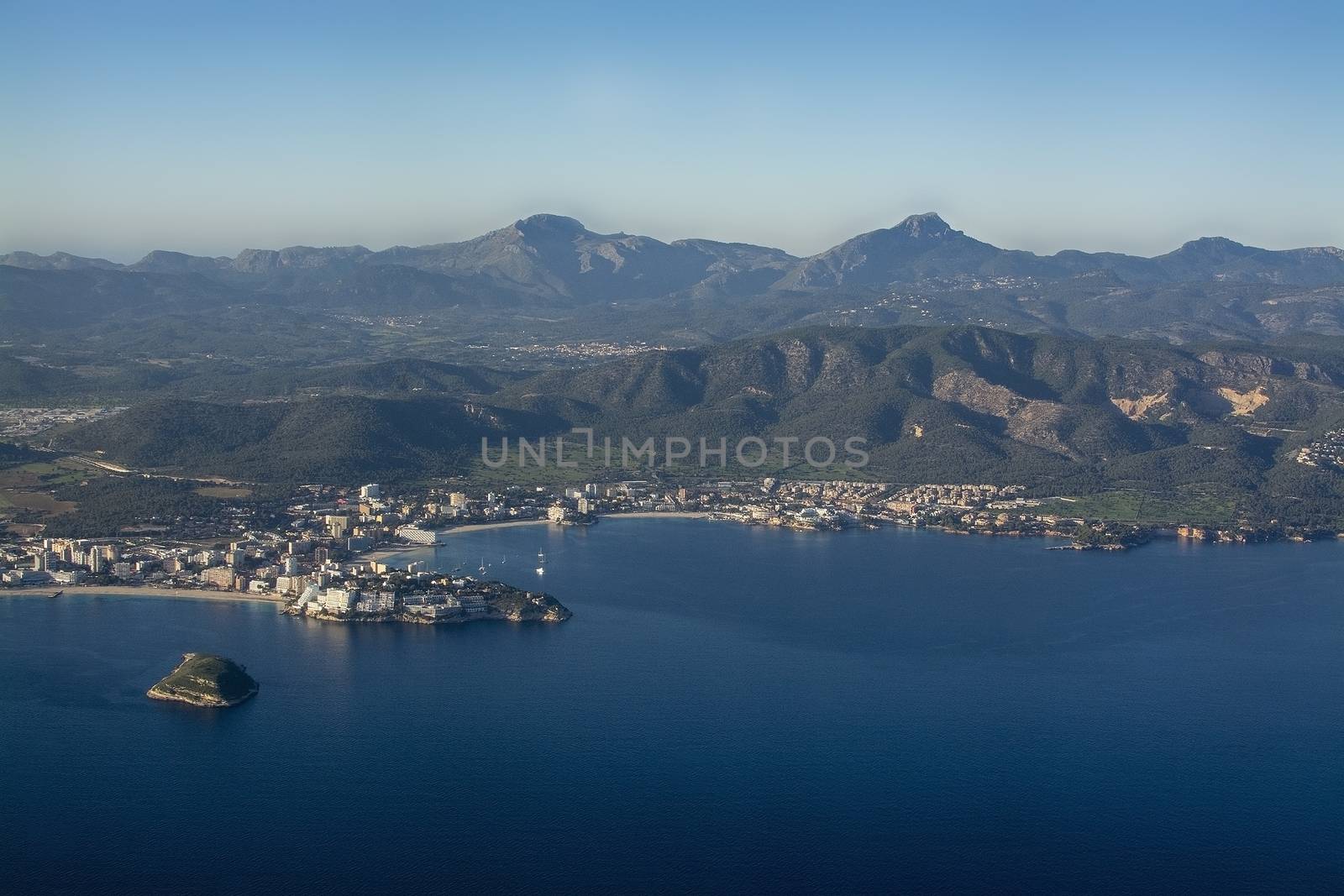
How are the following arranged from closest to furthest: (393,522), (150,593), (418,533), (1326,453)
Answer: (150,593) → (418,533) → (393,522) → (1326,453)

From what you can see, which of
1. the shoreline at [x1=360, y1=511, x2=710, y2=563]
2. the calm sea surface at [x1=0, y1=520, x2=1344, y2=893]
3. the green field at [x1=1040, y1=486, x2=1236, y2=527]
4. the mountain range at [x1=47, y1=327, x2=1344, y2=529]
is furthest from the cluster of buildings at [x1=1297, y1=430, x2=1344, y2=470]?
the shoreline at [x1=360, y1=511, x2=710, y2=563]

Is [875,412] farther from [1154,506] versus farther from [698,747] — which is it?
[698,747]

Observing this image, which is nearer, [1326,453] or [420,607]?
[420,607]

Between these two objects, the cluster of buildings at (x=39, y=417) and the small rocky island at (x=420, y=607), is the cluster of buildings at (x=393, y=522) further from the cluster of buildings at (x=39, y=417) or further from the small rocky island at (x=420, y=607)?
the cluster of buildings at (x=39, y=417)

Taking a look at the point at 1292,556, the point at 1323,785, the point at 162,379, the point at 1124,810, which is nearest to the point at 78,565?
the point at 1124,810

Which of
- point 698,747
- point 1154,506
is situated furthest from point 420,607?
point 1154,506

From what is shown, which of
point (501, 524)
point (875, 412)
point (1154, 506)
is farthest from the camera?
point (875, 412)
